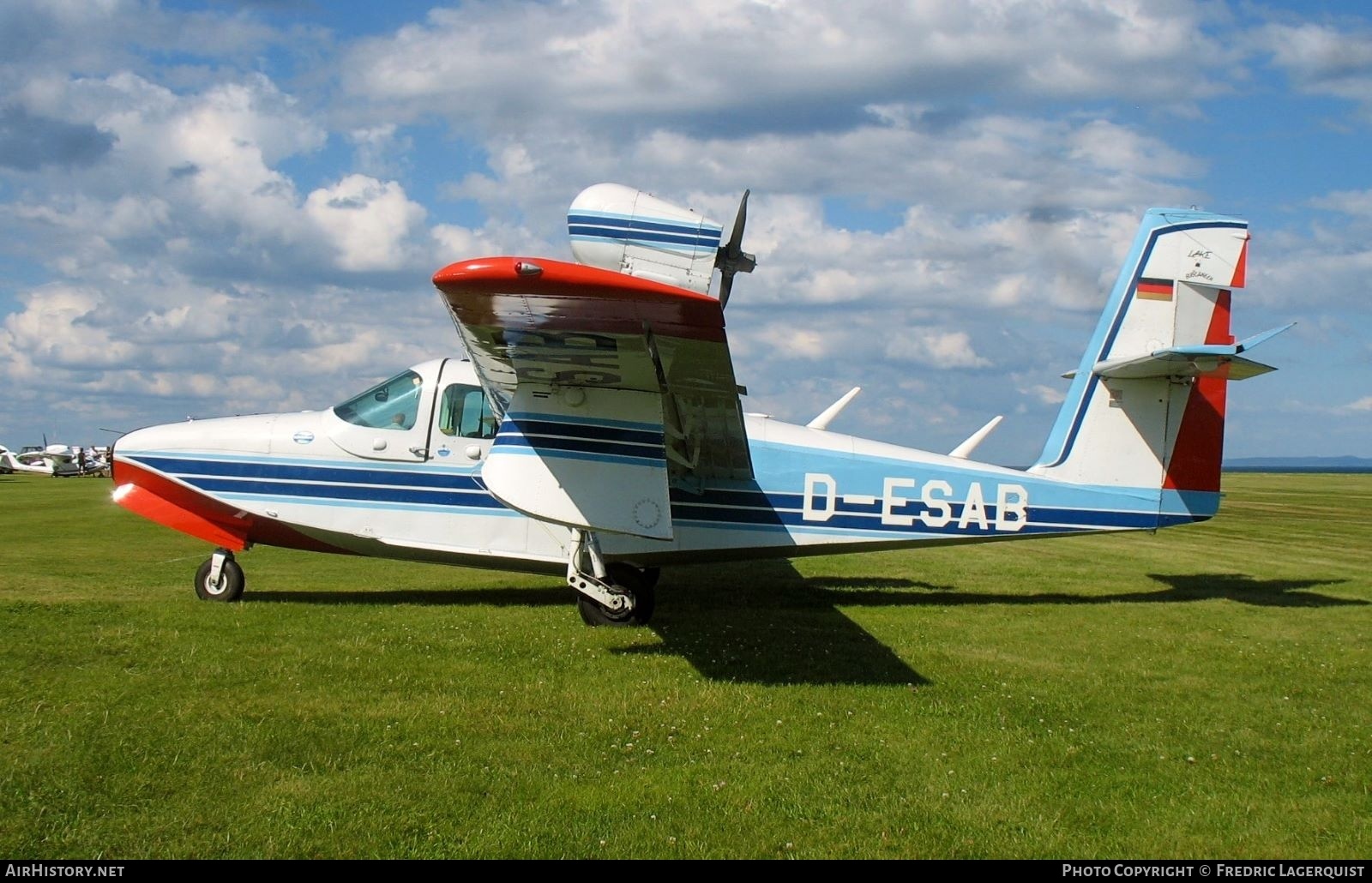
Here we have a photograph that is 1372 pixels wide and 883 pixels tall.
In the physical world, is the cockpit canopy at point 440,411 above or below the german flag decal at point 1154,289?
below

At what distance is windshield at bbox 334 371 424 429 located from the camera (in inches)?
359

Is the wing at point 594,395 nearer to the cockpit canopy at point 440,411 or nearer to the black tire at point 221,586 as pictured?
the cockpit canopy at point 440,411

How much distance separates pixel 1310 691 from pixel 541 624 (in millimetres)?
5737

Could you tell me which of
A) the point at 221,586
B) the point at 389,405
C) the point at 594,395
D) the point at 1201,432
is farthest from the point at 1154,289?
the point at 221,586

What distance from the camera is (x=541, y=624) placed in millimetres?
8445

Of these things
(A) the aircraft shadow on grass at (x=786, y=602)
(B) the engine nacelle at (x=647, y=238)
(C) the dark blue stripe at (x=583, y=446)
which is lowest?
(A) the aircraft shadow on grass at (x=786, y=602)

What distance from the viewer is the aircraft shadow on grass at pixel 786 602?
723 centimetres

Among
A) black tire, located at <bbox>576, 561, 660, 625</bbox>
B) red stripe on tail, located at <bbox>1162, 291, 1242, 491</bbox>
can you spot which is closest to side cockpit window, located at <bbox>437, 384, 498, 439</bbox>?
black tire, located at <bbox>576, 561, 660, 625</bbox>

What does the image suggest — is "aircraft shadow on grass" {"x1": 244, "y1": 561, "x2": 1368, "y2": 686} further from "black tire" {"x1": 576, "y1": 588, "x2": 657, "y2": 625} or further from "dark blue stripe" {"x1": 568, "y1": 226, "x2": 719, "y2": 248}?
"dark blue stripe" {"x1": 568, "y1": 226, "x2": 719, "y2": 248}

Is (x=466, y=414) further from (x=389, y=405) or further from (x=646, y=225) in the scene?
(x=646, y=225)

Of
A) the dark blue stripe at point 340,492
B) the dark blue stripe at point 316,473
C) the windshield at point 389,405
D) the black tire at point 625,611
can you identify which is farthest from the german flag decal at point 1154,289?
the windshield at point 389,405

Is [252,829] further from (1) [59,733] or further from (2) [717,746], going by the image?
(2) [717,746]

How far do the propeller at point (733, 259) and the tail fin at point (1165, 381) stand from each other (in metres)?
4.16

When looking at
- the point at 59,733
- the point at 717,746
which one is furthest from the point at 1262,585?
the point at 59,733
